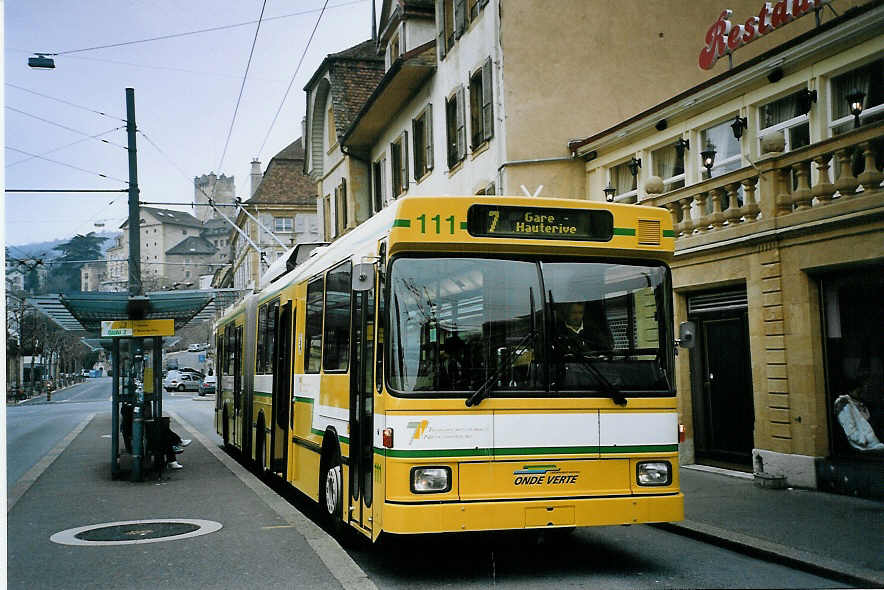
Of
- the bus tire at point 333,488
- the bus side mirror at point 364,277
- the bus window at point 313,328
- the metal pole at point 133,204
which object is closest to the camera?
the bus side mirror at point 364,277

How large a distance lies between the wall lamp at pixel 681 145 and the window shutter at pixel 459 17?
838cm

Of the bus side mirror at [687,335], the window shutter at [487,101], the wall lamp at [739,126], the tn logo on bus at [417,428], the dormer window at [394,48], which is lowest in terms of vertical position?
the tn logo on bus at [417,428]

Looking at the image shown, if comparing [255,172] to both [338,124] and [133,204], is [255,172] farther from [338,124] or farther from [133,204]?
[133,204]

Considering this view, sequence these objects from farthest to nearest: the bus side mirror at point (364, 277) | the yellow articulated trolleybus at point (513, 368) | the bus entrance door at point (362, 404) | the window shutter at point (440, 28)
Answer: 1. the window shutter at point (440, 28)
2. the bus entrance door at point (362, 404)
3. the bus side mirror at point (364, 277)
4. the yellow articulated trolleybus at point (513, 368)

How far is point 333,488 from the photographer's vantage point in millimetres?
9336

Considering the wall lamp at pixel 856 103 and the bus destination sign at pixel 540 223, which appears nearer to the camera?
the bus destination sign at pixel 540 223

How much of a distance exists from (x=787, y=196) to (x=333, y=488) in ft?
24.3

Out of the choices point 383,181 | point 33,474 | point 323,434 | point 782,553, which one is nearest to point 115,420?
point 33,474

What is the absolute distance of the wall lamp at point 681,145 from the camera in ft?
55.9

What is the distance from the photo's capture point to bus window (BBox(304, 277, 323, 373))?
10.4 meters

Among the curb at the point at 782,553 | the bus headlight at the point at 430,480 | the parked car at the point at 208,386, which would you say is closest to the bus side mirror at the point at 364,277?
the bus headlight at the point at 430,480

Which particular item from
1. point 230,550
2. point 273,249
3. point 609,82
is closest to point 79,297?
point 230,550

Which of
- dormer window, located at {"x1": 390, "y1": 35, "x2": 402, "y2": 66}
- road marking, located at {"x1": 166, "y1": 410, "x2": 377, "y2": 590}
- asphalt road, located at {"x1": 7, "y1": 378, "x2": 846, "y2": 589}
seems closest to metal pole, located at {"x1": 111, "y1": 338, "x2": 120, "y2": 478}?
road marking, located at {"x1": 166, "y1": 410, "x2": 377, "y2": 590}

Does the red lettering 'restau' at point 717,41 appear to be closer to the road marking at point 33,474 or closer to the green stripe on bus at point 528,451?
the green stripe on bus at point 528,451
